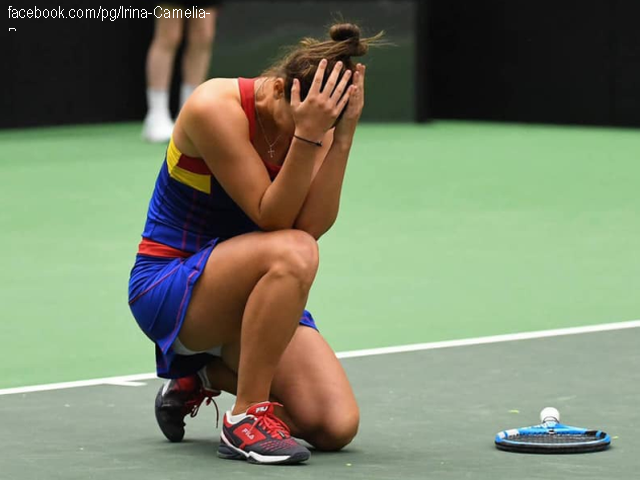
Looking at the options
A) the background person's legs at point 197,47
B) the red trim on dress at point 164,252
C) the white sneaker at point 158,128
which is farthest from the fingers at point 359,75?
the white sneaker at point 158,128

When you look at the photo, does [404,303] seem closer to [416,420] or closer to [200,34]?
[416,420]

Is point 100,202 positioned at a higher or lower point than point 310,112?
lower

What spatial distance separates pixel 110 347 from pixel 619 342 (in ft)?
5.22

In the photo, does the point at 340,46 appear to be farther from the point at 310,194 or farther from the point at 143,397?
the point at 143,397

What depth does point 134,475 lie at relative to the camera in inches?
138

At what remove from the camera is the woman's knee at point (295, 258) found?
3648mm

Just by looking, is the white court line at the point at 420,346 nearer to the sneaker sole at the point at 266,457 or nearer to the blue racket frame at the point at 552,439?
the sneaker sole at the point at 266,457

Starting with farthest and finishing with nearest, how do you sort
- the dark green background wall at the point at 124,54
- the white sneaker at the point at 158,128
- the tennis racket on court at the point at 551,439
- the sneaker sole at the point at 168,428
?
the dark green background wall at the point at 124,54 → the white sneaker at the point at 158,128 → the sneaker sole at the point at 168,428 → the tennis racket on court at the point at 551,439

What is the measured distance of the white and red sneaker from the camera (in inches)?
143

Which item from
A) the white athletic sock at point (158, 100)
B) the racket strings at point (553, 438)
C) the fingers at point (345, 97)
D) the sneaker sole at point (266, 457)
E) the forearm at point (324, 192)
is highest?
the fingers at point (345, 97)

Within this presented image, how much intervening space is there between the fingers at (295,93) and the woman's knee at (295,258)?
30 cm

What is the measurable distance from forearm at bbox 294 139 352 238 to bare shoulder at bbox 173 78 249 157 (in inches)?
8.1

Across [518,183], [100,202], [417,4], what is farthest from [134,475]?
[417,4]

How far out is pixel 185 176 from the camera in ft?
12.8
